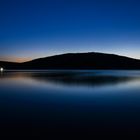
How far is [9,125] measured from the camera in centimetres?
707

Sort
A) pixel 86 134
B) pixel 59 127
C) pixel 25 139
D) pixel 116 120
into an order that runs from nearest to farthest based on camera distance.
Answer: pixel 25 139
pixel 86 134
pixel 59 127
pixel 116 120

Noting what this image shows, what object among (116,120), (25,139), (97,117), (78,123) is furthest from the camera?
(97,117)

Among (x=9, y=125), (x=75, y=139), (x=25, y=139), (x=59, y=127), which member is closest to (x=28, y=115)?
(x=9, y=125)

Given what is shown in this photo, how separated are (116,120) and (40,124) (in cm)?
315

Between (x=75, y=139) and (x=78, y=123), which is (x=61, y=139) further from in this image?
(x=78, y=123)

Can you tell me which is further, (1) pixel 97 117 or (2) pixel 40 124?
(1) pixel 97 117

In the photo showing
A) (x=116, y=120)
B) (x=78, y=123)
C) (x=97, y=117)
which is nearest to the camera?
(x=78, y=123)

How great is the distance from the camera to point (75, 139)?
5.69 m

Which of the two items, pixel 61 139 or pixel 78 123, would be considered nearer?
pixel 61 139

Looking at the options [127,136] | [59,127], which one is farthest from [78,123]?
[127,136]

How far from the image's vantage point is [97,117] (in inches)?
330

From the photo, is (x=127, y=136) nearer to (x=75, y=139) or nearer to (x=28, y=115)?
(x=75, y=139)

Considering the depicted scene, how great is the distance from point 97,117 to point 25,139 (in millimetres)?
3747

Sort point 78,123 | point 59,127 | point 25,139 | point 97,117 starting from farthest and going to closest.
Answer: point 97,117 → point 78,123 → point 59,127 → point 25,139
